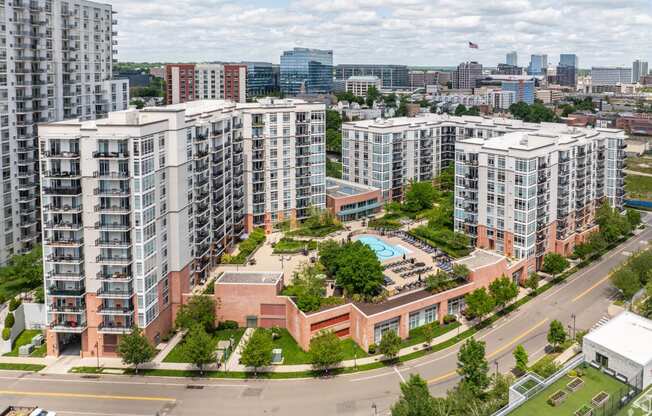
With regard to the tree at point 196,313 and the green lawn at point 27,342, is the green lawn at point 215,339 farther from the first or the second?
the green lawn at point 27,342

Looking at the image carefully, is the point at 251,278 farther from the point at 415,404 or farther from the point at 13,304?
the point at 415,404

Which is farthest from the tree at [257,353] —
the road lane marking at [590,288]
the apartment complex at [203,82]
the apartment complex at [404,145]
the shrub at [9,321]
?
the apartment complex at [203,82]

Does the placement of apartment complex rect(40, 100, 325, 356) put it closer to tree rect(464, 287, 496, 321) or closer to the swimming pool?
the swimming pool

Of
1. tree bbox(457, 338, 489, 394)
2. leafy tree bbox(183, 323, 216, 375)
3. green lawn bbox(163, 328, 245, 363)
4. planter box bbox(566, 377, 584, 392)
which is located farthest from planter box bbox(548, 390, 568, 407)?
green lawn bbox(163, 328, 245, 363)

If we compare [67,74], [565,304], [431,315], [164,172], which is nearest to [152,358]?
[164,172]

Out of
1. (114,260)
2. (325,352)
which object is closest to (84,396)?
(114,260)

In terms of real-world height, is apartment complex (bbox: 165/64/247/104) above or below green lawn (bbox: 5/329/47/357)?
above
